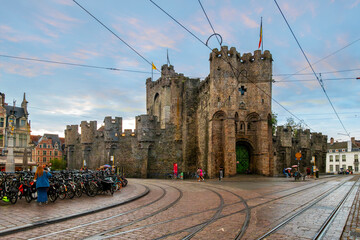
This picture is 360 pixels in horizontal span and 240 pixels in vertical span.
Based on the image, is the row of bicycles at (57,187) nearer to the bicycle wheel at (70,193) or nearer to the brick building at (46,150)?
the bicycle wheel at (70,193)

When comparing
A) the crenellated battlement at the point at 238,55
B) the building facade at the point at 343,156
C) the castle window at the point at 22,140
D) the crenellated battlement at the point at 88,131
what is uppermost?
the crenellated battlement at the point at 238,55

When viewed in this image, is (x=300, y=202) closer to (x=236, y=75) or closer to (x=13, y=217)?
(x=13, y=217)

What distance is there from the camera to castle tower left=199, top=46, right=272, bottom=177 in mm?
26125

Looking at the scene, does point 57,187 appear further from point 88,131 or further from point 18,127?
point 18,127

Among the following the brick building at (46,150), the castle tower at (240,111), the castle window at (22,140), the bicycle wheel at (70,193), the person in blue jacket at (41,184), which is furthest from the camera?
the brick building at (46,150)

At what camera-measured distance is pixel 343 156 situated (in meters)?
68.2

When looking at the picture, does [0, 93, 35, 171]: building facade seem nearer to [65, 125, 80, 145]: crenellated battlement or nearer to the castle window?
the castle window

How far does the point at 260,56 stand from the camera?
27859 millimetres

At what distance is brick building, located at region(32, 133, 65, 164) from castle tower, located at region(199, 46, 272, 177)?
40841 millimetres

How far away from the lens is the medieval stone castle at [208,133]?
26.5 metres

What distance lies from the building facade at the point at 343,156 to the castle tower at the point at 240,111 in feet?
153

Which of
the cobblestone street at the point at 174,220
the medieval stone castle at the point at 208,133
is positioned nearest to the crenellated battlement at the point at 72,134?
the medieval stone castle at the point at 208,133

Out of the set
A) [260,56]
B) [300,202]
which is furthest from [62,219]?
[260,56]

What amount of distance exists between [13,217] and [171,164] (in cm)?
2570
